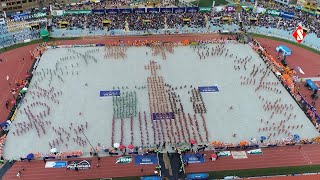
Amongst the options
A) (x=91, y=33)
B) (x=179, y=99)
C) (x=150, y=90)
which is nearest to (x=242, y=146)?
(x=179, y=99)

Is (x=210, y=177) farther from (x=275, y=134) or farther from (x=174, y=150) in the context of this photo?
(x=275, y=134)

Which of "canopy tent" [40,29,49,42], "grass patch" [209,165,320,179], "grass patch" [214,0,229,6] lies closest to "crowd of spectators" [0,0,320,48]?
"canopy tent" [40,29,49,42]

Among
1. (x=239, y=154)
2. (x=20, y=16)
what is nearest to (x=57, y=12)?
(x=20, y=16)

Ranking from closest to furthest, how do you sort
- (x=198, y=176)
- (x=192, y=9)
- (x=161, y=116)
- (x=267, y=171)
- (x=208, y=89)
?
1. (x=198, y=176)
2. (x=267, y=171)
3. (x=161, y=116)
4. (x=208, y=89)
5. (x=192, y=9)

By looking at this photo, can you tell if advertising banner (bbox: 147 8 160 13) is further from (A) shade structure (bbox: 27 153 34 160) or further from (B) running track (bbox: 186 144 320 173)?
(A) shade structure (bbox: 27 153 34 160)

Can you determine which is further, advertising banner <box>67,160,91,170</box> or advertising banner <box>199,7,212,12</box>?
advertising banner <box>199,7,212,12</box>

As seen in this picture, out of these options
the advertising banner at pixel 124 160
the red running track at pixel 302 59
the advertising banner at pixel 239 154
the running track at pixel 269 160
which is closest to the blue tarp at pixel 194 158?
the running track at pixel 269 160

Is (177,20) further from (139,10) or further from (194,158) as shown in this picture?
(194,158)
